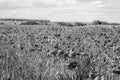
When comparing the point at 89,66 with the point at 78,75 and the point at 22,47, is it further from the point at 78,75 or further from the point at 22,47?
the point at 22,47

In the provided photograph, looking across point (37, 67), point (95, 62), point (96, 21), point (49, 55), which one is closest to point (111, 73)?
point (95, 62)

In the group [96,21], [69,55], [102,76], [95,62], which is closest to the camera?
[102,76]

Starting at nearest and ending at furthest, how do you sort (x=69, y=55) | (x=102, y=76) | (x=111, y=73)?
(x=102, y=76) < (x=111, y=73) < (x=69, y=55)

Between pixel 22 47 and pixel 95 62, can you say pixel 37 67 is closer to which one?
pixel 95 62

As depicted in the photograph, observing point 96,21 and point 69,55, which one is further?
point 96,21

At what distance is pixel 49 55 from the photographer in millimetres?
5594

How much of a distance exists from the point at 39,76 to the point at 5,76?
480 mm

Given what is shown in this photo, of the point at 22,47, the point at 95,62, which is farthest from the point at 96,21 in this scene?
the point at 95,62

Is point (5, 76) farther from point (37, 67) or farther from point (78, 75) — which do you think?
point (78, 75)

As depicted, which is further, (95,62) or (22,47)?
(22,47)

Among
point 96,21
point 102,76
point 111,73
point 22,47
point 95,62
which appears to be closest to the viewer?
point 102,76

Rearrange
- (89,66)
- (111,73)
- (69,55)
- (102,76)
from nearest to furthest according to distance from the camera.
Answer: (102,76) < (111,73) < (89,66) < (69,55)

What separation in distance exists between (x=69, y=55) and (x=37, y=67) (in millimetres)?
1201

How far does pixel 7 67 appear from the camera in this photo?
4.32 meters
